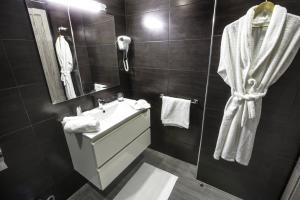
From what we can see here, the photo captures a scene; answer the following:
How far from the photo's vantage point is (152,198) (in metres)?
1.47

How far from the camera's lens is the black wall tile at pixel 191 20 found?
131 cm

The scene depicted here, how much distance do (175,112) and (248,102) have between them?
32.5 inches

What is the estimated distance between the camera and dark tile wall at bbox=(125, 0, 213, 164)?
55.1 inches

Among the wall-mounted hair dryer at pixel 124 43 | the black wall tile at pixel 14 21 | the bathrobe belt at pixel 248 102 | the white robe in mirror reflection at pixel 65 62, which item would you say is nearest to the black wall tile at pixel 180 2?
the wall-mounted hair dryer at pixel 124 43

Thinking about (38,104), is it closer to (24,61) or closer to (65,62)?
(24,61)

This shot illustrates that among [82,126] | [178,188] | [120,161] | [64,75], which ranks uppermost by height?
[64,75]

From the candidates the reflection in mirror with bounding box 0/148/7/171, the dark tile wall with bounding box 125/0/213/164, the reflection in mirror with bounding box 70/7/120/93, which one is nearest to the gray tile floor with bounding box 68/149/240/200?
the dark tile wall with bounding box 125/0/213/164

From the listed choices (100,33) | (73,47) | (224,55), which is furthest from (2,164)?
(224,55)

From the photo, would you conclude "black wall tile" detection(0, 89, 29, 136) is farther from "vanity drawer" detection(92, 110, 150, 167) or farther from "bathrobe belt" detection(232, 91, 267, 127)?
"bathrobe belt" detection(232, 91, 267, 127)

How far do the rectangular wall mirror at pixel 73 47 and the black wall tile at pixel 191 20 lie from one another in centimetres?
75

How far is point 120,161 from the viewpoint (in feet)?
4.60

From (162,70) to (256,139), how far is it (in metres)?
1.16

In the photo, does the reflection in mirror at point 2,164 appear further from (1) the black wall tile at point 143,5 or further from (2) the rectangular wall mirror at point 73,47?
(1) the black wall tile at point 143,5

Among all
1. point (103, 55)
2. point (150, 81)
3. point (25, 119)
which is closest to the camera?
point (25, 119)
